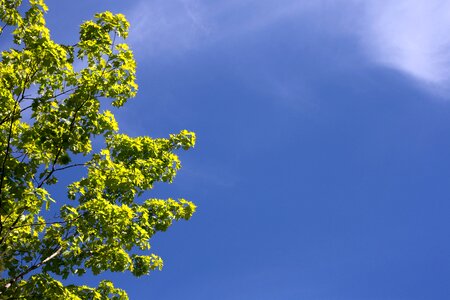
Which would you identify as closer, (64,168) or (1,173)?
(1,173)

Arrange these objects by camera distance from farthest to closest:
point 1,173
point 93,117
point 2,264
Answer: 1. point 2,264
2. point 93,117
3. point 1,173

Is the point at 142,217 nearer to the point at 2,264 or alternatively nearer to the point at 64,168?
the point at 64,168

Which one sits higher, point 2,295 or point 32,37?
point 32,37

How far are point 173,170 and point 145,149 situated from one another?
1061 millimetres

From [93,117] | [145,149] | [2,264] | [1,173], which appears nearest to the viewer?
[1,173]

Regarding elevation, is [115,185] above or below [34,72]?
below

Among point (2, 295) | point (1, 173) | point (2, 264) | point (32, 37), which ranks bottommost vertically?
point (2, 295)

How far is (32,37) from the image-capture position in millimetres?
11750

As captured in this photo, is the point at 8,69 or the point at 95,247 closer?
the point at 8,69

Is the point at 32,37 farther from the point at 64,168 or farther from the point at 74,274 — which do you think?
the point at 74,274

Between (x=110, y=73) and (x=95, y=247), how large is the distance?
472 centimetres

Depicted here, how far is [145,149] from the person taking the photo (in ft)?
45.2

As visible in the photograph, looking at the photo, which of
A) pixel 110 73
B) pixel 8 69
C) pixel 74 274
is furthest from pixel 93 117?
pixel 74 274

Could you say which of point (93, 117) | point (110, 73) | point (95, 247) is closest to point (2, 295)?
point (95, 247)
